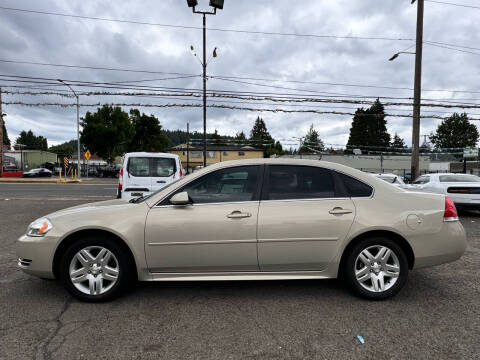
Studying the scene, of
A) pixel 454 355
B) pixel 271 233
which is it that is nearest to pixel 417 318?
pixel 454 355

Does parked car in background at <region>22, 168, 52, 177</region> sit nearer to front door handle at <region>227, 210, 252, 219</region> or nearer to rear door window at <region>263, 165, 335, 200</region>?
front door handle at <region>227, 210, 252, 219</region>

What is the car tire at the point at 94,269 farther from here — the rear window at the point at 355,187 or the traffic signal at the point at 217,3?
the traffic signal at the point at 217,3

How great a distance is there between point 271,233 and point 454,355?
67.1 inches

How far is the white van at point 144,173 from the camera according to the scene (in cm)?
750

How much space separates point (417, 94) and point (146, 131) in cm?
4887

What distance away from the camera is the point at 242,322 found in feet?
8.82

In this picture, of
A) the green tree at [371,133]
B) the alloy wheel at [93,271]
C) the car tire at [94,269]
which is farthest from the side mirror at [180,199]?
the green tree at [371,133]

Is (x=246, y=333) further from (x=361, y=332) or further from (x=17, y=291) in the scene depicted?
(x=17, y=291)

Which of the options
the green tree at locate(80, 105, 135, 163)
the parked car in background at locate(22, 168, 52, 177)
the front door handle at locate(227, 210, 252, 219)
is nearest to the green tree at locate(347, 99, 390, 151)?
the green tree at locate(80, 105, 135, 163)

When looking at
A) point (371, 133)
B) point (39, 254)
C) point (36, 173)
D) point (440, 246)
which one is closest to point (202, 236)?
point (39, 254)

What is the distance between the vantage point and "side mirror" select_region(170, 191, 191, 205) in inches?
117

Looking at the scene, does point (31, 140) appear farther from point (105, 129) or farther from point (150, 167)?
point (150, 167)

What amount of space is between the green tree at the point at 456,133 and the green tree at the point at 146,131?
68.6 metres

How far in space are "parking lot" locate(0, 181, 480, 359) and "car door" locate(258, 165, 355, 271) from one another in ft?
1.51
